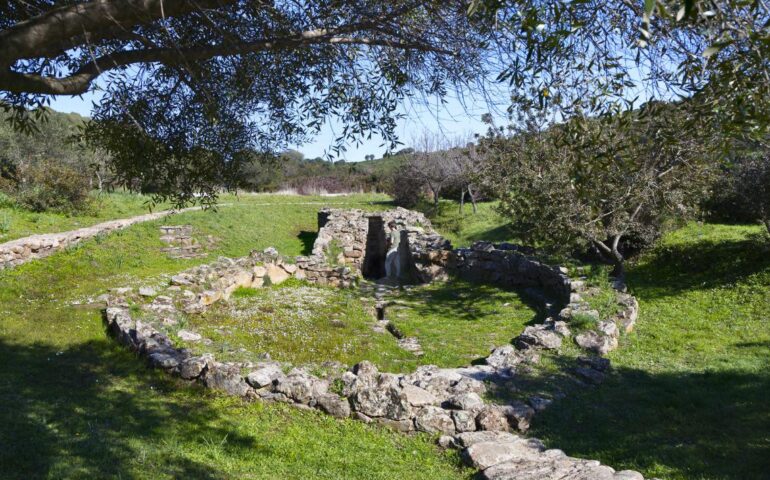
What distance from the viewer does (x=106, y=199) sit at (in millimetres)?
25109

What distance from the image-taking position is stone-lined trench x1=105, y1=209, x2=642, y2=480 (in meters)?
6.14

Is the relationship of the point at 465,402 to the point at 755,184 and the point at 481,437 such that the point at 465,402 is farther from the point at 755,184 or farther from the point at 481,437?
the point at 755,184

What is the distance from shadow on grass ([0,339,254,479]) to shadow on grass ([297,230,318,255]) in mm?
14323

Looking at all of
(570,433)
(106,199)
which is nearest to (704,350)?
(570,433)

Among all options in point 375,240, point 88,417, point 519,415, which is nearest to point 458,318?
point 519,415

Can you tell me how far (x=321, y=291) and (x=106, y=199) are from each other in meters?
14.3

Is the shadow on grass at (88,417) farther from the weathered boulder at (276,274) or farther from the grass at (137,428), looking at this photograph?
the weathered boulder at (276,274)

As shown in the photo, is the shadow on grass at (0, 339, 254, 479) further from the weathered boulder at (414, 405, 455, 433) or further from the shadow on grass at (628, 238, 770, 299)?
the shadow on grass at (628, 238, 770, 299)

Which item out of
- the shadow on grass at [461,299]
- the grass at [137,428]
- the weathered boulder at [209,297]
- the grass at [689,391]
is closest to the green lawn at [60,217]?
the weathered boulder at [209,297]

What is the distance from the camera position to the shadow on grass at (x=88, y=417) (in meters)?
5.14

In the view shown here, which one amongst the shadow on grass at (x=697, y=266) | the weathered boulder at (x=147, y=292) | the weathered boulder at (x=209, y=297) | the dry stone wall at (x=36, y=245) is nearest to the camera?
the weathered boulder at (x=147, y=292)

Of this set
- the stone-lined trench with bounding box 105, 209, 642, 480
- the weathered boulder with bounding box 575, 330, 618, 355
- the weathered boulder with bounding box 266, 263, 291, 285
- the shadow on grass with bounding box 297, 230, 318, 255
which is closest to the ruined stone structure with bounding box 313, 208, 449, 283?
the shadow on grass with bounding box 297, 230, 318, 255

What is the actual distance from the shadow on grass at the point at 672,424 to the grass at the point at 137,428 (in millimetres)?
1772

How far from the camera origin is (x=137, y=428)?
242 inches
